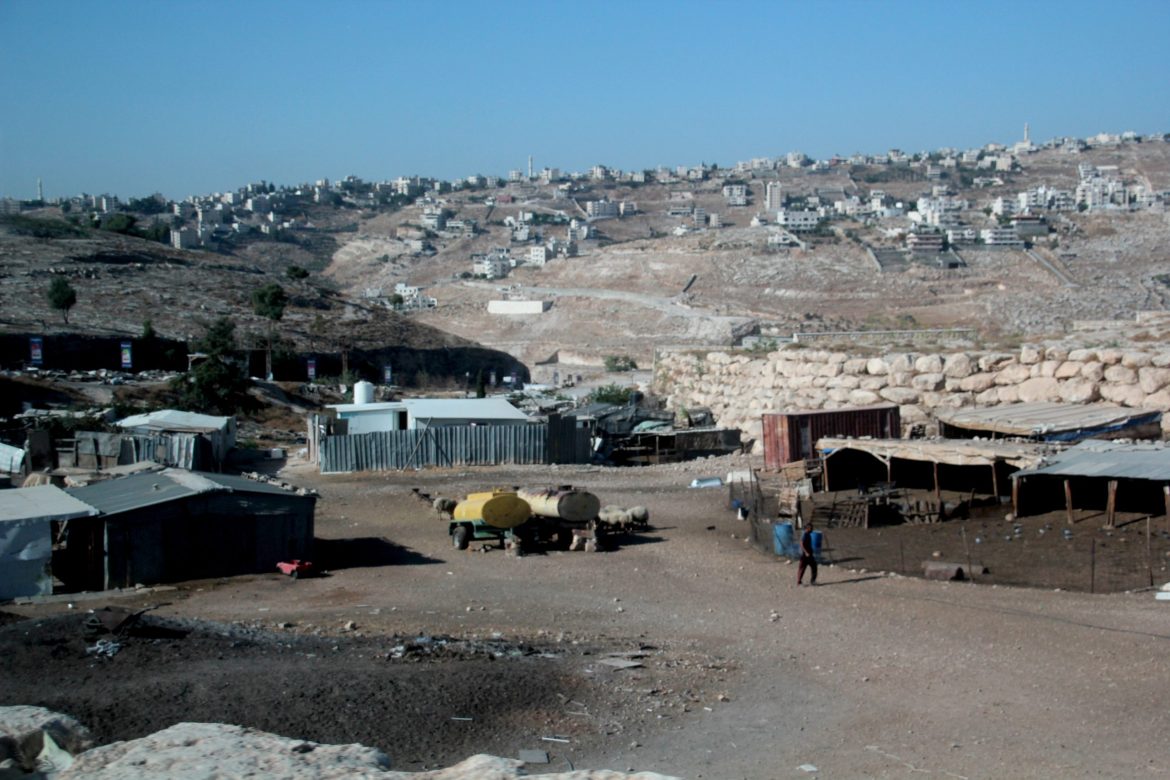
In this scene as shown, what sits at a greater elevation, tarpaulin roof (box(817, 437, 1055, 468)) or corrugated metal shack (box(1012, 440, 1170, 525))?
tarpaulin roof (box(817, 437, 1055, 468))

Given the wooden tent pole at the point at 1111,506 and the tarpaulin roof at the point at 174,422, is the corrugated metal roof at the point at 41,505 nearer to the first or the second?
the tarpaulin roof at the point at 174,422

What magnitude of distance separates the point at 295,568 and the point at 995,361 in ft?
55.6

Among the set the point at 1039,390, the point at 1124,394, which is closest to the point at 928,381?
the point at 1039,390

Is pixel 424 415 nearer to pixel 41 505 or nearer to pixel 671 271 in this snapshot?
pixel 41 505

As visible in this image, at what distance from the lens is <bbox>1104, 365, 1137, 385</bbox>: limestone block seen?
23.8 meters

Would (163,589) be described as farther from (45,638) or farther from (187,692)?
(187,692)

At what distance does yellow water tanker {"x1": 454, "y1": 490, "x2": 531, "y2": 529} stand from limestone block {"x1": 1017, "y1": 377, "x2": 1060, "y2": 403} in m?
12.3

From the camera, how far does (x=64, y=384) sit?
127 ft

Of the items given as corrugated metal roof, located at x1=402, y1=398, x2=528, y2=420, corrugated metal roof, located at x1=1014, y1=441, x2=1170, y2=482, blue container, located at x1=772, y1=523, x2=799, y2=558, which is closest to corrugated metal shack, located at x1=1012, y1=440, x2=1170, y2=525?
corrugated metal roof, located at x1=1014, y1=441, x2=1170, y2=482

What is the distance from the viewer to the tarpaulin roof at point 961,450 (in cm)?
1816

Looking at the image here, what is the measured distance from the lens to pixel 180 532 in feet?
53.1

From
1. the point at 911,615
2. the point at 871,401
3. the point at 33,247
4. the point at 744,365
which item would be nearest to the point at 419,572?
the point at 911,615

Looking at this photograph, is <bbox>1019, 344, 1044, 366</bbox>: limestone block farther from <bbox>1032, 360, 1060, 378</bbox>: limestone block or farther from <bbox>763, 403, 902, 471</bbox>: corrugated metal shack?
<bbox>763, 403, 902, 471</bbox>: corrugated metal shack

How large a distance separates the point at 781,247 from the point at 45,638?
307ft
